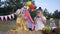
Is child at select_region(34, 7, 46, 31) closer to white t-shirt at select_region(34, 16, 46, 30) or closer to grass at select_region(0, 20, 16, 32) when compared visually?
white t-shirt at select_region(34, 16, 46, 30)

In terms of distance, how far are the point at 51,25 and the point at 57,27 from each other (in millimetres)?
123

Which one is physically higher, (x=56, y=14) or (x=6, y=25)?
Answer: (x=56, y=14)

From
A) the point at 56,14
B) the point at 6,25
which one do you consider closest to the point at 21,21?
the point at 6,25

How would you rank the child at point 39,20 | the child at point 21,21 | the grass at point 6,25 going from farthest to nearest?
the child at point 39,20 → the child at point 21,21 → the grass at point 6,25

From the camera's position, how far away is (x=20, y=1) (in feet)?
12.0

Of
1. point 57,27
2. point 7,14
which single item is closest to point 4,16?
point 7,14

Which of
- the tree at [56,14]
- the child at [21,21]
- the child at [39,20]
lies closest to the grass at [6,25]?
the child at [21,21]

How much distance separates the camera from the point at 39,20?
151 inches

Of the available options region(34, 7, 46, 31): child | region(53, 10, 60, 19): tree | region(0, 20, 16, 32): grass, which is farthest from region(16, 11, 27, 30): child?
region(53, 10, 60, 19): tree

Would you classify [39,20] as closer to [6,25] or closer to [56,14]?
[56,14]

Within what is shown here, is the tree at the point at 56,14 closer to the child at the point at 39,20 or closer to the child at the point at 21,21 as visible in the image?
the child at the point at 39,20

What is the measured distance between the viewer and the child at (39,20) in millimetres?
3799

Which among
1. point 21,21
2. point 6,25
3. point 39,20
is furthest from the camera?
point 39,20

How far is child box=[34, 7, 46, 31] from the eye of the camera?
3799 mm
